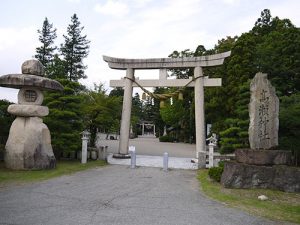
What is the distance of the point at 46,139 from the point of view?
1304cm

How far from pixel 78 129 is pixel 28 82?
4.61 m

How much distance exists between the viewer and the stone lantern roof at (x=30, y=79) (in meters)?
12.4

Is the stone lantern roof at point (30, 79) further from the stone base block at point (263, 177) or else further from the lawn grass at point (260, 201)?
the stone base block at point (263, 177)

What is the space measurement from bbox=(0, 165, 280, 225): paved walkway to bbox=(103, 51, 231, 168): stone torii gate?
6.29m

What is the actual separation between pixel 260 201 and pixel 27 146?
8949mm

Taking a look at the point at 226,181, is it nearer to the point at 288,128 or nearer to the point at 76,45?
the point at 288,128

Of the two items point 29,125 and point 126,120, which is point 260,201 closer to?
point 29,125

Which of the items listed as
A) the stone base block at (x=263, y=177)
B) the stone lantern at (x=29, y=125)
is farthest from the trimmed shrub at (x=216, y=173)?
the stone lantern at (x=29, y=125)

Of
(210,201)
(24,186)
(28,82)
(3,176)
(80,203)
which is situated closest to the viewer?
(80,203)

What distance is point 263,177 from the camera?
9680 millimetres

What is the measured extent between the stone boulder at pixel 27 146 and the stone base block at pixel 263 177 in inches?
290

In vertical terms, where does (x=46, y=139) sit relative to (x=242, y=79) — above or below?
below

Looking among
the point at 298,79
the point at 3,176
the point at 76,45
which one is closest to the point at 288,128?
the point at 298,79

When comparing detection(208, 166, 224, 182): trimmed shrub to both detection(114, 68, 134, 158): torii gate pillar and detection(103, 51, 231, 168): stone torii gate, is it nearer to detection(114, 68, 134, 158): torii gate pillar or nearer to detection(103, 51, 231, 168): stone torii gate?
detection(103, 51, 231, 168): stone torii gate
